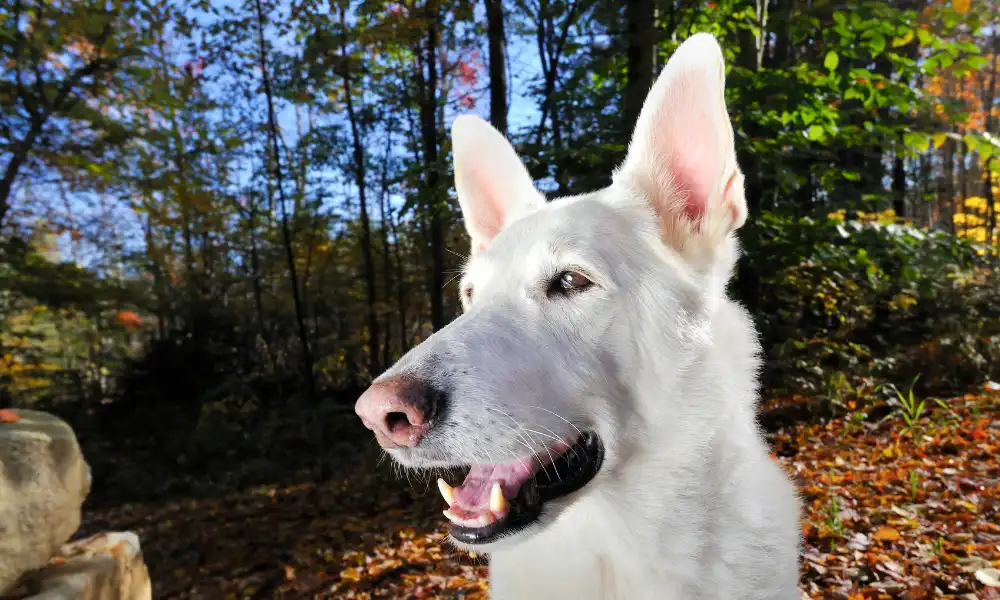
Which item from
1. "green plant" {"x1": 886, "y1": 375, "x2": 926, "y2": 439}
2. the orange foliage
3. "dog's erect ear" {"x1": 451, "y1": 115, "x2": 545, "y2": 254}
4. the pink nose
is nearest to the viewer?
the pink nose

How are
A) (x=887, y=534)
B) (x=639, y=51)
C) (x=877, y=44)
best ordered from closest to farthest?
(x=887, y=534) < (x=877, y=44) < (x=639, y=51)

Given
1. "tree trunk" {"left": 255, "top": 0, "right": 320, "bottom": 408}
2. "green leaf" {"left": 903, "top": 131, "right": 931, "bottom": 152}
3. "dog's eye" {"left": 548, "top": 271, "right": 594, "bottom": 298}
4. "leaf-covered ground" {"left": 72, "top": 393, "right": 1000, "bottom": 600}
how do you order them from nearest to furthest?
"dog's eye" {"left": 548, "top": 271, "right": 594, "bottom": 298}
"leaf-covered ground" {"left": 72, "top": 393, "right": 1000, "bottom": 600}
"green leaf" {"left": 903, "top": 131, "right": 931, "bottom": 152}
"tree trunk" {"left": 255, "top": 0, "right": 320, "bottom": 408}

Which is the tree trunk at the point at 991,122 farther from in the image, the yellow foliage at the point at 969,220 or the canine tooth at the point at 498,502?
the canine tooth at the point at 498,502

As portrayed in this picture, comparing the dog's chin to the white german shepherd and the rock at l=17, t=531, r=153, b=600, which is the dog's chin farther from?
the rock at l=17, t=531, r=153, b=600

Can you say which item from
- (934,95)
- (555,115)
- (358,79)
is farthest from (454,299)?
(934,95)

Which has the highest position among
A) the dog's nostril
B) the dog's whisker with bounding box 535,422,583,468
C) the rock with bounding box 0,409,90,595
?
the dog's nostril

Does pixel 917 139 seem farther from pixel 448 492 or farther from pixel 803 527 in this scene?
pixel 448 492

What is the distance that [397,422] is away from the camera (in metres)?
1.25

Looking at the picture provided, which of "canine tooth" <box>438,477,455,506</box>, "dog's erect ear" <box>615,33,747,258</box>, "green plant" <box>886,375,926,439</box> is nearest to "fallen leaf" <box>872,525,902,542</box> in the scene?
"green plant" <box>886,375,926,439</box>

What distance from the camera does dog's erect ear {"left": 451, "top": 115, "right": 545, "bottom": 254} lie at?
2016 mm

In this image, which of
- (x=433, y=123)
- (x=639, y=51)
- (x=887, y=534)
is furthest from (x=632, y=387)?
(x=433, y=123)

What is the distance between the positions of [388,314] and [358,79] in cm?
428

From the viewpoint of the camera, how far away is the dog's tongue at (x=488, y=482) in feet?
4.83

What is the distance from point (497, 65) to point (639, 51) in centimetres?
298
